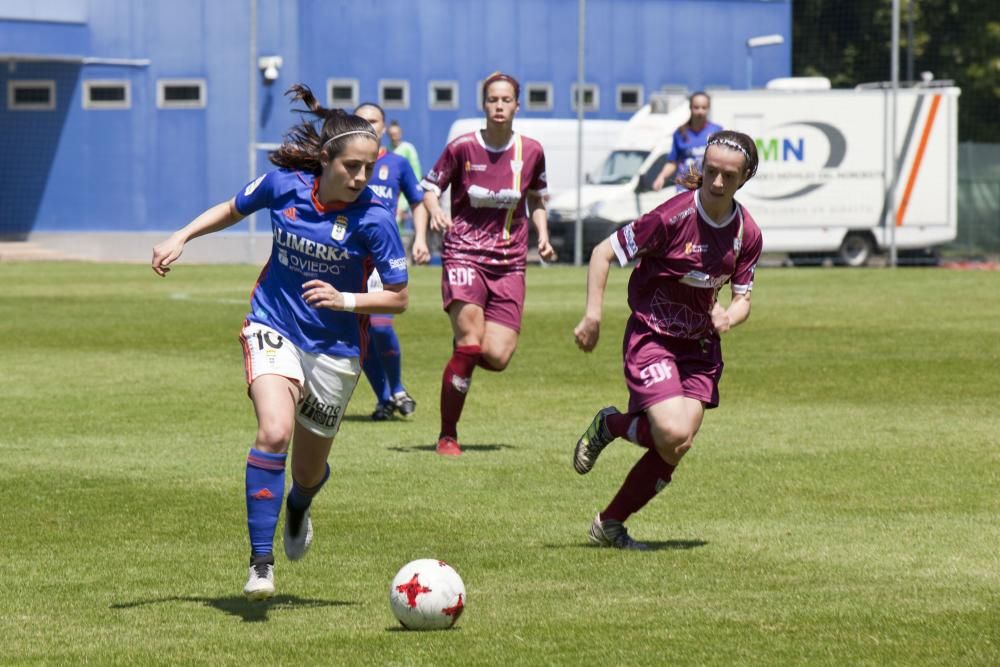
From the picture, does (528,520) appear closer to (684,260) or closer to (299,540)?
(684,260)

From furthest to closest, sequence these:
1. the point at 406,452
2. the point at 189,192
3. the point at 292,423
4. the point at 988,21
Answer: the point at 988,21, the point at 189,192, the point at 406,452, the point at 292,423

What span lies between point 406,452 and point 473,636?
4806 mm

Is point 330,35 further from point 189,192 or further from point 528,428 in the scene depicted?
point 528,428

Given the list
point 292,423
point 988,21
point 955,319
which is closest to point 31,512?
point 292,423

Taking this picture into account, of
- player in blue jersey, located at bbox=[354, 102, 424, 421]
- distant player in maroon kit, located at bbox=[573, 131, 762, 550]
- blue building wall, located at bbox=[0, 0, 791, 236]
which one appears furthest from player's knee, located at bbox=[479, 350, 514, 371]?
blue building wall, located at bbox=[0, 0, 791, 236]

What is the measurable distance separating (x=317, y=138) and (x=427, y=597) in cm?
196

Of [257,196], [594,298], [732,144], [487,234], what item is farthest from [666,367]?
[487,234]

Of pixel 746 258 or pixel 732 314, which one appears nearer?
pixel 732 314

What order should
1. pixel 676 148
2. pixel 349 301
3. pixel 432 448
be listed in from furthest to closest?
pixel 676 148 → pixel 432 448 → pixel 349 301

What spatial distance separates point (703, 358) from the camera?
26.0ft

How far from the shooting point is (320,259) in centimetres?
695

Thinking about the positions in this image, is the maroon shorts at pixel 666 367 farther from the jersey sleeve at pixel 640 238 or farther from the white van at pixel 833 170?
the white van at pixel 833 170

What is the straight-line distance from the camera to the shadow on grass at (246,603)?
21.3 feet

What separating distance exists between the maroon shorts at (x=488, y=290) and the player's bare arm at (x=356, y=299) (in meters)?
4.06
